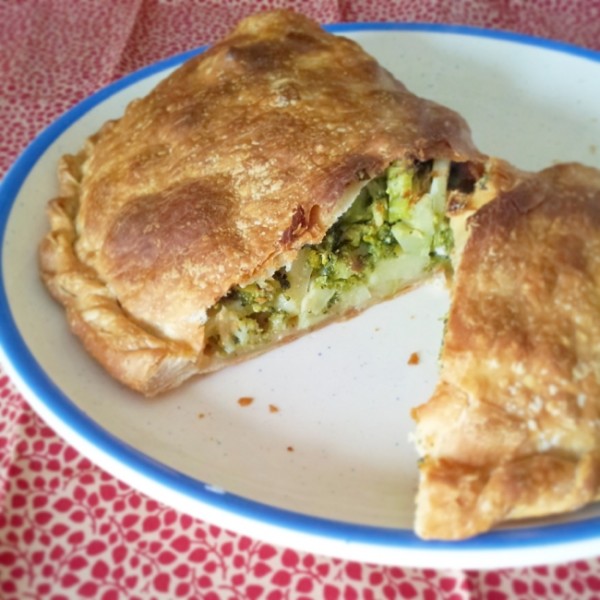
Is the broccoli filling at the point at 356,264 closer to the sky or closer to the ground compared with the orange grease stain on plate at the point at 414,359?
closer to the sky

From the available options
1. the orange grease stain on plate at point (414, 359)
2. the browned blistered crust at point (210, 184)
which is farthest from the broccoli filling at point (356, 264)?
the orange grease stain on plate at point (414, 359)

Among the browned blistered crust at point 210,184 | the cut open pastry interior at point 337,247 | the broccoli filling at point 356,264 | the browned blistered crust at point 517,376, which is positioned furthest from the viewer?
the broccoli filling at point 356,264

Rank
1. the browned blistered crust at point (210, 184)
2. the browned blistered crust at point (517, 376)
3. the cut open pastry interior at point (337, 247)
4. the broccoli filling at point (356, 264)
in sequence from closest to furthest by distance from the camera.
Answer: the browned blistered crust at point (517, 376) → the cut open pastry interior at point (337, 247) → the browned blistered crust at point (210, 184) → the broccoli filling at point (356, 264)

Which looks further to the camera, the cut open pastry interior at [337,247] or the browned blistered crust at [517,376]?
the cut open pastry interior at [337,247]

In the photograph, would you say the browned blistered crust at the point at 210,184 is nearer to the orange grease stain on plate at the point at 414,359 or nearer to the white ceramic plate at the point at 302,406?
the white ceramic plate at the point at 302,406

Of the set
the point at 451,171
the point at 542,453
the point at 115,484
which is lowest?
the point at 115,484

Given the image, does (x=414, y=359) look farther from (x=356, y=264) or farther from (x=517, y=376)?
(x=517, y=376)

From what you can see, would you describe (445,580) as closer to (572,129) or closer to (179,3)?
(572,129)

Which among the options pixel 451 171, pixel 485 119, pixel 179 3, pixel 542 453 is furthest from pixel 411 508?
pixel 179 3

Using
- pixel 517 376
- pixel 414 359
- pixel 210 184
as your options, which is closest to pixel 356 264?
pixel 414 359
